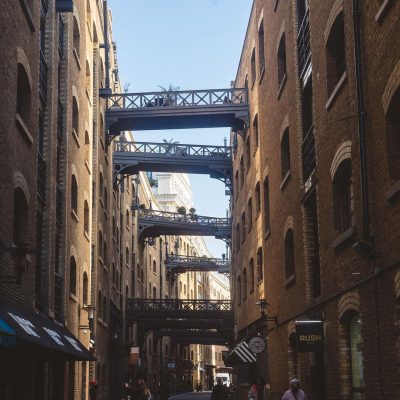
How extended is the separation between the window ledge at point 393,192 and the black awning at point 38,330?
5.73 metres

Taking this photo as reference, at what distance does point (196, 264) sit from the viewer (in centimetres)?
6222

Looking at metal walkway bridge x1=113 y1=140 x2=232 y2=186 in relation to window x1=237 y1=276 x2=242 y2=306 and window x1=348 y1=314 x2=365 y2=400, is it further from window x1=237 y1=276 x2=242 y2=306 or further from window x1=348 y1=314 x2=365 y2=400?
window x1=348 y1=314 x2=365 y2=400

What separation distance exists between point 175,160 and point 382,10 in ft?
83.0

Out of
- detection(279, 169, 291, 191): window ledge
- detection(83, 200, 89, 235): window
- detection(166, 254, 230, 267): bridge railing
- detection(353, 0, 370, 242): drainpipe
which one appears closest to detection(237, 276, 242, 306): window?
detection(83, 200, 89, 235): window

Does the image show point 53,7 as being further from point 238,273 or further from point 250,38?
point 238,273

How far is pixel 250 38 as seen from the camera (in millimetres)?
29641

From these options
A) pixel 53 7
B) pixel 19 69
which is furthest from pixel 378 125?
pixel 53 7

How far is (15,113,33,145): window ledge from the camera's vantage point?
581 inches

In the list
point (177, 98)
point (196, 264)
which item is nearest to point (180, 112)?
point (177, 98)

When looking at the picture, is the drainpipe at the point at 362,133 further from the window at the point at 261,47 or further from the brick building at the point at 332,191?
the window at the point at 261,47

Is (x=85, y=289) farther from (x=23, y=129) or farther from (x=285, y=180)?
(x=23, y=129)

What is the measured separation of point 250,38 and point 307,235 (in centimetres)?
1405

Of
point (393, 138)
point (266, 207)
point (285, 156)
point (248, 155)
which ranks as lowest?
point (393, 138)

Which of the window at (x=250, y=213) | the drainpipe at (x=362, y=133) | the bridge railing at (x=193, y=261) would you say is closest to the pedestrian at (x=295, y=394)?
the drainpipe at (x=362, y=133)
